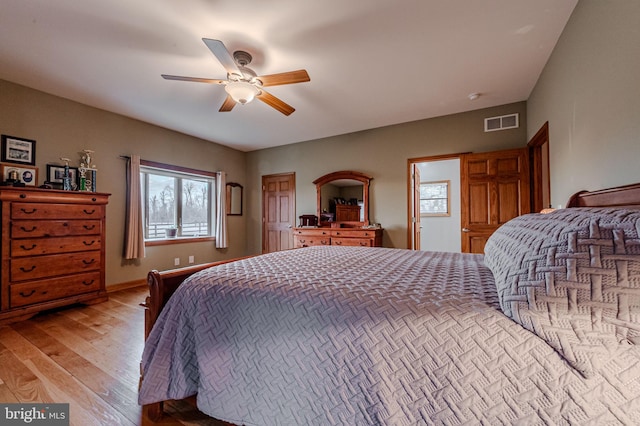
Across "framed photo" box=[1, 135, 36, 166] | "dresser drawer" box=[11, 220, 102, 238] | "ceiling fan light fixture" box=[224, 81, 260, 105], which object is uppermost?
"ceiling fan light fixture" box=[224, 81, 260, 105]

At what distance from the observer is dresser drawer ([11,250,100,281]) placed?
8.64ft

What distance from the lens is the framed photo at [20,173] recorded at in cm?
277

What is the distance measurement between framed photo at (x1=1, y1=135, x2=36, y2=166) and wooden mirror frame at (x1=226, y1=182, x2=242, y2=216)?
277cm

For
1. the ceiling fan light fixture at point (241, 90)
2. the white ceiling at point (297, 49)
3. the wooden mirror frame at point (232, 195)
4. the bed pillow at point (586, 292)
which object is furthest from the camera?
the wooden mirror frame at point (232, 195)

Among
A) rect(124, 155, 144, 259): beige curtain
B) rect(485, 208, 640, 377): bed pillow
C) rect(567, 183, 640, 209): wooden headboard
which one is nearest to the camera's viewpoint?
rect(485, 208, 640, 377): bed pillow

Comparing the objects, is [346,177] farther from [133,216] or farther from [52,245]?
[52,245]

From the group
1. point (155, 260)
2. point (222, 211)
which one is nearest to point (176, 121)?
point (222, 211)

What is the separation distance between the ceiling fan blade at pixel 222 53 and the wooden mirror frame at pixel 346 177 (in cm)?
270

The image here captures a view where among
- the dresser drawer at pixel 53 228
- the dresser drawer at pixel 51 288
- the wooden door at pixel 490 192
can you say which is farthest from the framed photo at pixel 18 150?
the wooden door at pixel 490 192

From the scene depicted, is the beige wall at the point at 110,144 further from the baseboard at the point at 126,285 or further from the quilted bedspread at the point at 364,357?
the quilted bedspread at the point at 364,357

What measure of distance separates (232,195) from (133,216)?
1.98m

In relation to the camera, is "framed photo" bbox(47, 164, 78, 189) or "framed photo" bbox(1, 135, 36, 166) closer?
"framed photo" bbox(1, 135, 36, 166)

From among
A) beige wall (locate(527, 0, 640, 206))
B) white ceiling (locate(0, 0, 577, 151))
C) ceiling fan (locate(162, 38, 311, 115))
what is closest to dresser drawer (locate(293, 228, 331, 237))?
white ceiling (locate(0, 0, 577, 151))

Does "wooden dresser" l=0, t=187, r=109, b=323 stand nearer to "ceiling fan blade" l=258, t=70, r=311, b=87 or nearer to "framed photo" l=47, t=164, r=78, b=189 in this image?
"framed photo" l=47, t=164, r=78, b=189
